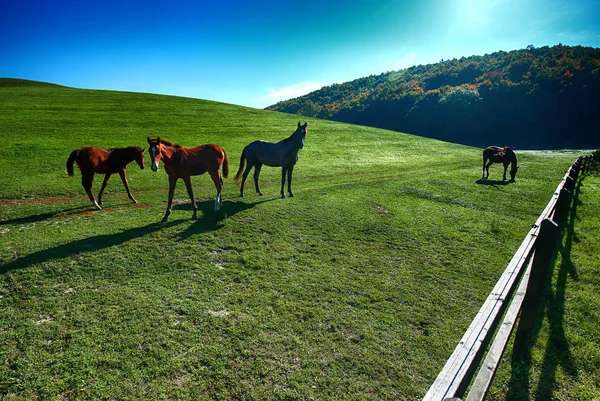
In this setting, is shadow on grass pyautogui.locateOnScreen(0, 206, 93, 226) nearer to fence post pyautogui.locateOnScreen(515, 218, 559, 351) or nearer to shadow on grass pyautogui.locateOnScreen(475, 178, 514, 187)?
fence post pyautogui.locateOnScreen(515, 218, 559, 351)

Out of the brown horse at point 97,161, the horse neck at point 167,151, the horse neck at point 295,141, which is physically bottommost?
the brown horse at point 97,161

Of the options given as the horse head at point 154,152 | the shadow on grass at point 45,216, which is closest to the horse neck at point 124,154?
the shadow on grass at point 45,216

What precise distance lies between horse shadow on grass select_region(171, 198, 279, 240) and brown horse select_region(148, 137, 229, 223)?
0.34 meters

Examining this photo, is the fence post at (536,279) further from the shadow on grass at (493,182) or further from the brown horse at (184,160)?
the shadow on grass at (493,182)

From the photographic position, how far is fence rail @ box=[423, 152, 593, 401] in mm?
2340

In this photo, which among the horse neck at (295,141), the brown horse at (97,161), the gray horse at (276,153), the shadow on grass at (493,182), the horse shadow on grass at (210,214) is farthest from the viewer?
the shadow on grass at (493,182)

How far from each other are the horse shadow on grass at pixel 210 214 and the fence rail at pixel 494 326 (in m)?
7.29

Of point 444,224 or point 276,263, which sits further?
point 444,224

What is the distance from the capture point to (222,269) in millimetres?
6836

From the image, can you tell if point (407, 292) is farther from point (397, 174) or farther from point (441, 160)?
point (441, 160)

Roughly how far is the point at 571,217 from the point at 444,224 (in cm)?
569

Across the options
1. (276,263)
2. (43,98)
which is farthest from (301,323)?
(43,98)

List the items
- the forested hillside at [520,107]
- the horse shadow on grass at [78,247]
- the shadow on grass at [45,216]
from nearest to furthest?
the horse shadow on grass at [78,247], the shadow on grass at [45,216], the forested hillside at [520,107]

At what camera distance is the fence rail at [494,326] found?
2.34 metres
